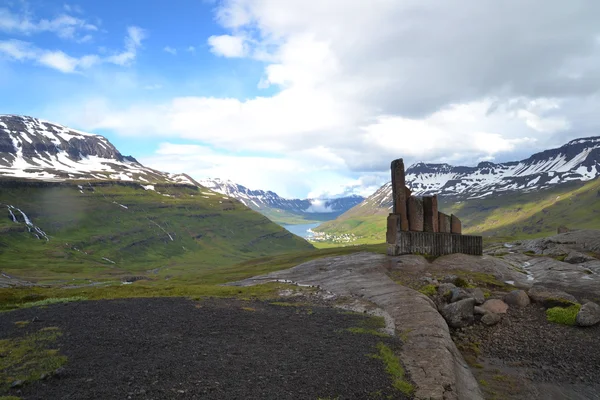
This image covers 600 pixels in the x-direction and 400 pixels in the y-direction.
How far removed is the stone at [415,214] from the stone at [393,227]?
210 centimetres

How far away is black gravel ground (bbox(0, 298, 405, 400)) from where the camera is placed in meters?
15.1

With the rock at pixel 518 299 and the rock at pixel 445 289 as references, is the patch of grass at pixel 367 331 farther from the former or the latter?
the rock at pixel 518 299

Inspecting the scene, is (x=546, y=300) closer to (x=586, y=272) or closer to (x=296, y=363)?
(x=586, y=272)

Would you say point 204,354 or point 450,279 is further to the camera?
point 450,279

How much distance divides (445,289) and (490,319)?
21.1ft

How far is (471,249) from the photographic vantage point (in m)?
55.3

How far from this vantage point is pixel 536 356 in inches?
989

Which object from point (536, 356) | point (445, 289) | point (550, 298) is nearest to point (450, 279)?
point (445, 289)

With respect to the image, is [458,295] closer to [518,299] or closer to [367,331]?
[518,299]

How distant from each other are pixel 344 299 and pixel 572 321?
17.5 meters

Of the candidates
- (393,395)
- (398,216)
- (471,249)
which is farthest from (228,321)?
(471,249)

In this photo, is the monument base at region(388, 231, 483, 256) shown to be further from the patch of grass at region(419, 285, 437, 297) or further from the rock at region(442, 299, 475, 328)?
the rock at region(442, 299, 475, 328)

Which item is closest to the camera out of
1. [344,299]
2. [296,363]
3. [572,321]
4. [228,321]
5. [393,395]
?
[393,395]

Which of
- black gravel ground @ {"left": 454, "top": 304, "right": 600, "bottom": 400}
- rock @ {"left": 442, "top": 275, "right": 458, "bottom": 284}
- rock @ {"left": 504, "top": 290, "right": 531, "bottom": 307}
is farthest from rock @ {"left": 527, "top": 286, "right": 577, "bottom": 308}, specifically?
rock @ {"left": 442, "top": 275, "right": 458, "bottom": 284}
